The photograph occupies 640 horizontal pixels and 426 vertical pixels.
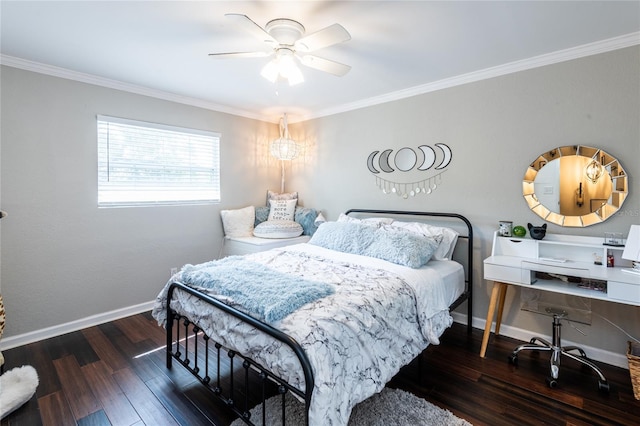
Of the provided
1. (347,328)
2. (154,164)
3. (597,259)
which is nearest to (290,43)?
(347,328)

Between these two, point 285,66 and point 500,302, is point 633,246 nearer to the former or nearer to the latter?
point 500,302

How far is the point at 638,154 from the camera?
2.29m

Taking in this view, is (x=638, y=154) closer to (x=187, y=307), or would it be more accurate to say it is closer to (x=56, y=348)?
(x=187, y=307)

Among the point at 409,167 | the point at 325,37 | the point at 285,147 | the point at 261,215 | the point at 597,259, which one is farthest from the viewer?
the point at 261,215

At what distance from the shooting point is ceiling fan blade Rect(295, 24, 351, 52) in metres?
1.80

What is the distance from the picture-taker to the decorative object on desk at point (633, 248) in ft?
6.85

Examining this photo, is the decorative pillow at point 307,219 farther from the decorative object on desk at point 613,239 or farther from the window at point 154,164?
Answer: the decorative object on desk at point 613,239

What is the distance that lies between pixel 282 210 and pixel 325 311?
114 inches

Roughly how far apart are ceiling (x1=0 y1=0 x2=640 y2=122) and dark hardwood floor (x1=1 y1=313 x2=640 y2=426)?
2415mm

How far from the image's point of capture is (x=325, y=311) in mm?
1643

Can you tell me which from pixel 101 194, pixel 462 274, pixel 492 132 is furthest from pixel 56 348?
pixel 492 132

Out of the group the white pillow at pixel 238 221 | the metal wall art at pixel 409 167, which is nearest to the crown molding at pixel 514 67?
the metal wall art at pixel 409 167

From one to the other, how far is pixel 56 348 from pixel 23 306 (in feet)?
1.65

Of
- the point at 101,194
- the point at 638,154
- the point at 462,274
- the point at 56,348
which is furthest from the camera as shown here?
the point at 101,194
